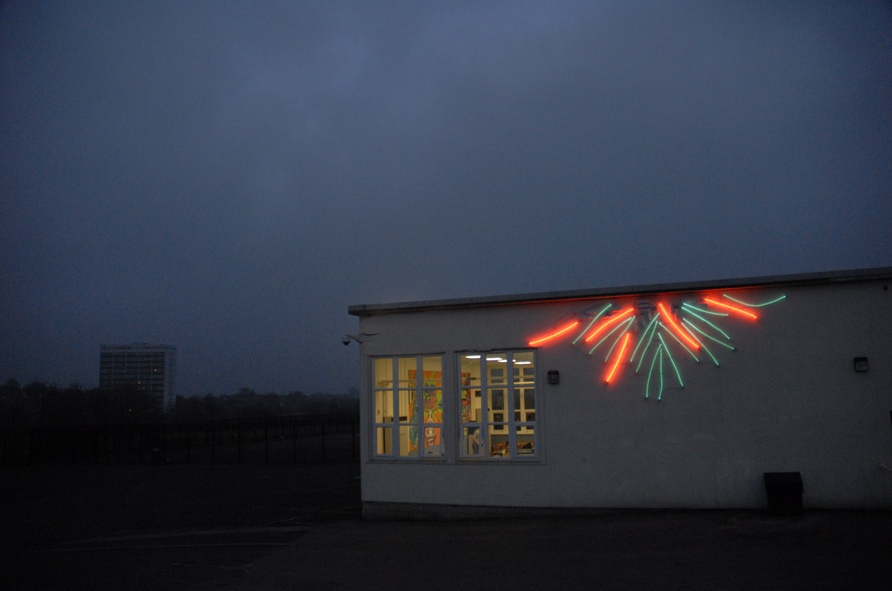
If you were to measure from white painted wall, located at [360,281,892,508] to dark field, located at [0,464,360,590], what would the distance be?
→ 3275 mm

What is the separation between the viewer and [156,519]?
12.4m

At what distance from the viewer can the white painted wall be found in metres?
8.37

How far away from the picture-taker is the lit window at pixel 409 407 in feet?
34.0

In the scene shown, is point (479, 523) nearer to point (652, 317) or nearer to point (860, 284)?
point (652, 317)

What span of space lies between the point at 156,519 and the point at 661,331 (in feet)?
36.7

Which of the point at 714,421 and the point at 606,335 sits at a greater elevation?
the point at 606,335

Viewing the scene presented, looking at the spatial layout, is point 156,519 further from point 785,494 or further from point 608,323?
point 785,494

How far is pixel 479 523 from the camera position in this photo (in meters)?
9.48

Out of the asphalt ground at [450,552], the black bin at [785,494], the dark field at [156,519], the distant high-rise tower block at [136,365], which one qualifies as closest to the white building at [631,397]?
the black bin at [785,494]

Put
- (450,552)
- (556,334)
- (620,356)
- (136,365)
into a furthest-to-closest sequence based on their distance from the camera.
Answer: (136,365) < (556,334) < (620,356) < (450,552)

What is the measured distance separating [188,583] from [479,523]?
4.49 meters

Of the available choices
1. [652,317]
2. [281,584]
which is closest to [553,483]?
[652,317]

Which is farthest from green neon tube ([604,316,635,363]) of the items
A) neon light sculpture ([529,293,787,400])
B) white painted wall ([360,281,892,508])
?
white painted wall ([360,281,892,508])

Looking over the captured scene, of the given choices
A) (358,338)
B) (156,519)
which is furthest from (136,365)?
(358,338)
